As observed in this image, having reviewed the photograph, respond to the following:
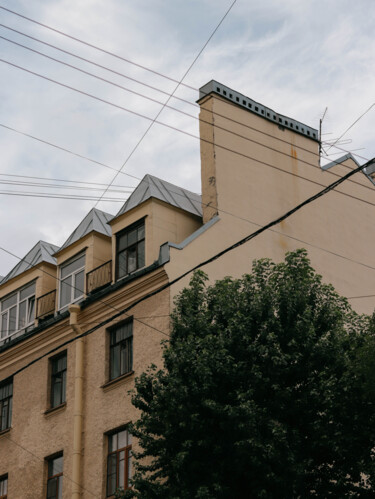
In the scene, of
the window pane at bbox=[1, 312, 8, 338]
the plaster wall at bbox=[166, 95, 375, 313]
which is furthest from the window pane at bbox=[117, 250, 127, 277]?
the window pane at bbox=[1, 312, 8, 338]

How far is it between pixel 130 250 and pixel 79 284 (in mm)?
2350

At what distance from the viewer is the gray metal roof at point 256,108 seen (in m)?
27.2

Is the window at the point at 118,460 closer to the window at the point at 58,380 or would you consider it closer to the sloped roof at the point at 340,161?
the window at the point at 58,380

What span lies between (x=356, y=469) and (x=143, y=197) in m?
10.9

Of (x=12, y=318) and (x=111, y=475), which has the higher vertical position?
(x=12, y=318)

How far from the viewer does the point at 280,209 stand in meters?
27.5

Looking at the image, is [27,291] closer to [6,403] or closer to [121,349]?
[6,403]

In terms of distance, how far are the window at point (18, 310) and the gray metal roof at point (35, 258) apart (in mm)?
729

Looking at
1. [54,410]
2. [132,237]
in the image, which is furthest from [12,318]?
[132,237]

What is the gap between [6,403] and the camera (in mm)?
27734

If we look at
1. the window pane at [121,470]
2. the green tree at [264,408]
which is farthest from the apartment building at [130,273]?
the green tree at [264,408]

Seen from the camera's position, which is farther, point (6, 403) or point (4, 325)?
point (4, 325)

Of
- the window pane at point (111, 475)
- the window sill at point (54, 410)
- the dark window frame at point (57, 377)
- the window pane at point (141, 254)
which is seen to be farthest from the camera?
the dark window frame at point (57, 377)

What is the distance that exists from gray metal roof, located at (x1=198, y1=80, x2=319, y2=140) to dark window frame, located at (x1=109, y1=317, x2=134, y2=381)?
748cm
